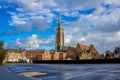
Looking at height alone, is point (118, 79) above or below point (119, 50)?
below

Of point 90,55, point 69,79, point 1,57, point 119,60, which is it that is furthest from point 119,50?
point 69,79

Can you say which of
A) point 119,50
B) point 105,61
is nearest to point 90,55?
point 119,50

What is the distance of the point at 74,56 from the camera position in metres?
197

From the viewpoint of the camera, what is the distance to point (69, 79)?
19609 mm

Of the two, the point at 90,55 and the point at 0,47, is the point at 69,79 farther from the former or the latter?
the point at 90,55

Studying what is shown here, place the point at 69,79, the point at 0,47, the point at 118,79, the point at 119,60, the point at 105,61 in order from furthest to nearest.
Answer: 1. the point at 0,47
2. the point at 105,61
3. the point at 119,60
4. the point at 69,79
5. the point at 118,79

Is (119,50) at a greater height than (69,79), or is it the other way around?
(119,50)

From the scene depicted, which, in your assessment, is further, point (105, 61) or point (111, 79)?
point (105, 61)

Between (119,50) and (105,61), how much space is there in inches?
5038

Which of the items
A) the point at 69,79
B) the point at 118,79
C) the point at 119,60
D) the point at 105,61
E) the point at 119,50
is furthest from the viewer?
the point at 119,50

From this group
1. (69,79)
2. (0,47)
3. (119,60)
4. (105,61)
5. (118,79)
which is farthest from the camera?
(0,47)

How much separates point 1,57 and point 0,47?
130 inches

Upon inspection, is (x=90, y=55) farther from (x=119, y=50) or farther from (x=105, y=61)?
(x=105, y=61)

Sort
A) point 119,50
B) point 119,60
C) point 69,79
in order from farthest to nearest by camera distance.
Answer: point 119,50
point 119,60
point 69,79
